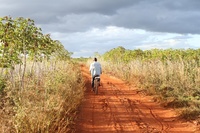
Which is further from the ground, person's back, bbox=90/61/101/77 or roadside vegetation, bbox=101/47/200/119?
person's back, bbox=90/61/101/77

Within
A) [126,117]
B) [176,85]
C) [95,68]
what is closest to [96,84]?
[95,68]

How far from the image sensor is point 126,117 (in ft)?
39.1

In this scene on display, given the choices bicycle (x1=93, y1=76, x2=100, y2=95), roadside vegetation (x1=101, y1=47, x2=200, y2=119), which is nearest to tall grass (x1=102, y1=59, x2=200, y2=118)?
roadside vegetation (x1=101, y1=47, x2=200, y2=119)

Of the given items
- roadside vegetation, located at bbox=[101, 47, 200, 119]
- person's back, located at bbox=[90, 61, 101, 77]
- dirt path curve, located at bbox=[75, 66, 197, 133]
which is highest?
person's back, located at bbox=[90, 61, 101, 77]

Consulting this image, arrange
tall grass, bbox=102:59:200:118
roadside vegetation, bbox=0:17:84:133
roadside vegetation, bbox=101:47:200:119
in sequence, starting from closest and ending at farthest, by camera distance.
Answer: roadside vegetation, bbox=0:17:84:133 < roadside vegetation, bbox=101:47:200:119 < tall grass, bbox=102:59:200:118

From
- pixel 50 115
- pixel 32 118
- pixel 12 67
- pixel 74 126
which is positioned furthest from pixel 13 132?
pixel 12 67

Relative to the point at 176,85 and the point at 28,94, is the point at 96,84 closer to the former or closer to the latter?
the point at 176,85

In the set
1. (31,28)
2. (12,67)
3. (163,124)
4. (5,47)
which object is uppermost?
(31,28)

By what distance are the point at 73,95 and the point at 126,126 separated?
9.26ft

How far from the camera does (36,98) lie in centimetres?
959

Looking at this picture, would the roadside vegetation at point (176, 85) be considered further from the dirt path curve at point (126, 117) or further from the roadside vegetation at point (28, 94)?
the roadside vegetation at point (28, 94)

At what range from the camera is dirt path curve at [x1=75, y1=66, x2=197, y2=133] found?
1034 cm

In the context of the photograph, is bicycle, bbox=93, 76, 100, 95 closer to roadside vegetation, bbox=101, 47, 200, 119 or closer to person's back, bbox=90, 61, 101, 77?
person's back, bbox=90, 61, 101, 77

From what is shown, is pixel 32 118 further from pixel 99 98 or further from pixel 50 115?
pixel 99 98
